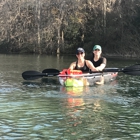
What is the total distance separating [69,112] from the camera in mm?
10430

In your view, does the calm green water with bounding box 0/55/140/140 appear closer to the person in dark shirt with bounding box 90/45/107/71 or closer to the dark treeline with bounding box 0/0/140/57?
the person in dark shirt with bounding box 90/45/107/71

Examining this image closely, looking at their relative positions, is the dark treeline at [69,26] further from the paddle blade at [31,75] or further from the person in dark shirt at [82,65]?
the paddle blade at [31,75]

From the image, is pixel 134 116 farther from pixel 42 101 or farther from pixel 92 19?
pixel 92 19

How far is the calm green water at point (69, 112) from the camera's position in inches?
327

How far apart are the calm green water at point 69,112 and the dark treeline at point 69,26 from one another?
36184mm

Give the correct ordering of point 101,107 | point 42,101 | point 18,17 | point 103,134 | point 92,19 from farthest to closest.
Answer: point 18,17, point 92,19, point 42,101, point 101,107, point 103,134

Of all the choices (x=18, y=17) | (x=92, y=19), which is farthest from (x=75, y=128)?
(x=18, y=17)

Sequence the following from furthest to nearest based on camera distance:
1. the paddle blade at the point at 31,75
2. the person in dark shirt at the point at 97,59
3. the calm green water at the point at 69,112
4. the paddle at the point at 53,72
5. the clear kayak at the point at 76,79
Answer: the person in dark shirt at the point at 97,59, the paddle blade at the point at 31,75, the clear kayak at the point at 76,79, the paddle at the point at 53,72, the calm green water at the point at 69,112

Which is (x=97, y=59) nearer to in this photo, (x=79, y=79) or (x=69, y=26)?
(x=79, y=79)

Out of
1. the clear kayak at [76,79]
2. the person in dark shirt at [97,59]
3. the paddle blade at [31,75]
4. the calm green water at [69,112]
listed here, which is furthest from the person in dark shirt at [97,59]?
the paddle blade at [31,75]

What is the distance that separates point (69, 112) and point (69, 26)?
48.3 meters

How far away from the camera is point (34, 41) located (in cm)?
6069

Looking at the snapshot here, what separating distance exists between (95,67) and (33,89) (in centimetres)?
315

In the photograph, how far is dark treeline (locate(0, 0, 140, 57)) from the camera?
52781 millimetres
